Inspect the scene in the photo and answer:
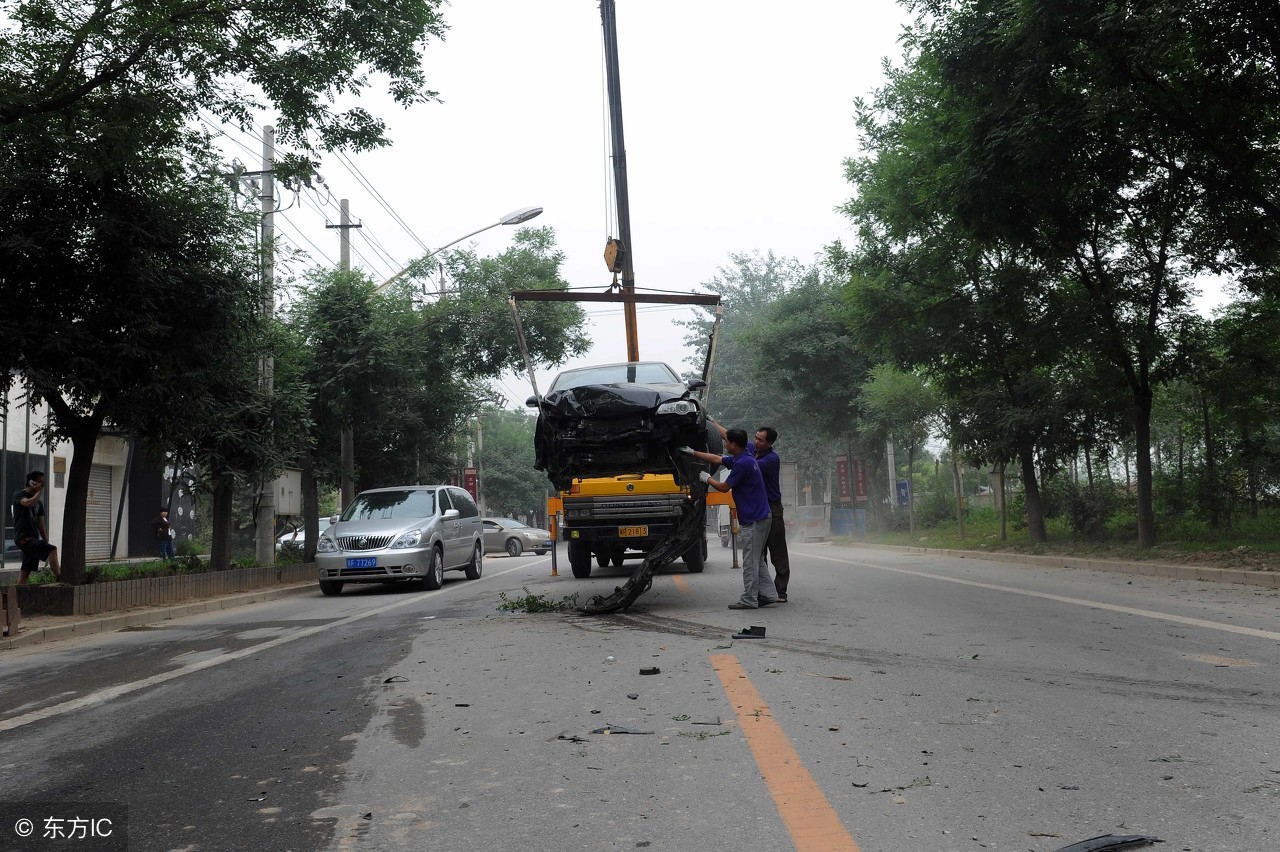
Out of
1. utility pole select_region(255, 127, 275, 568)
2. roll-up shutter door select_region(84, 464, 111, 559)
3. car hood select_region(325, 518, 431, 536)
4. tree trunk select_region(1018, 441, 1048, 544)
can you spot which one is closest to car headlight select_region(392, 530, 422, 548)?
car hood select_region(325, 518, 431, 536)

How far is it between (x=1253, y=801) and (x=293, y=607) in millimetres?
12343

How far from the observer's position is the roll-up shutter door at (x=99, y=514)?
27.8m

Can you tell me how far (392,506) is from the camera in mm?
16578

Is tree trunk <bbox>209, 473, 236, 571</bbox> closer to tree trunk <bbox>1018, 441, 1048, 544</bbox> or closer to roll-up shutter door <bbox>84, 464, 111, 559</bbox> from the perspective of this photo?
roll-up shutter door <bbox>84, 464, 111, 559</bbox>

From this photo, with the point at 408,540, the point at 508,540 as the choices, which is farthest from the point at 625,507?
the point at 508,540

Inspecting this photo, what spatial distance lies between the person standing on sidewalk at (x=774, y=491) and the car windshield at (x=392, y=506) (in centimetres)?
721

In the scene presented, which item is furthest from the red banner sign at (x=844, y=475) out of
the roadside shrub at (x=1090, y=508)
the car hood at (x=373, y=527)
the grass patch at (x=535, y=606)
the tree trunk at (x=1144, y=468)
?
the grass patch at (x=535, y=606)

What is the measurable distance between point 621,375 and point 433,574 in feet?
17.2

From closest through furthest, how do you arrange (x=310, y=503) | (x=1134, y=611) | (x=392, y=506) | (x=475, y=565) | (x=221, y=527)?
(x=1134, y=611) < (x=392, y=506) < (x=221, y=527) < (x=475, y=565) < (x=310, y=503)

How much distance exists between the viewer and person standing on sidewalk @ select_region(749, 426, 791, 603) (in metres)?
10.8

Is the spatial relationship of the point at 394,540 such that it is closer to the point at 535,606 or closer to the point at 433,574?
the point at 433,574

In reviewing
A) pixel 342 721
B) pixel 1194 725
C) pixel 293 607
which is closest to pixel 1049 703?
pixel 1194 725

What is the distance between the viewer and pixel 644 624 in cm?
916

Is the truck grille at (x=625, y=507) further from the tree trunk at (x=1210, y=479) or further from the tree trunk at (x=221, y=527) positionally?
the tree trunk at (x=1210, y=479)
